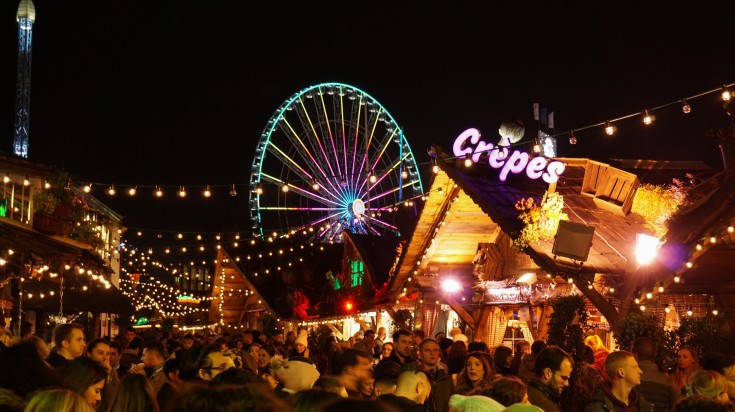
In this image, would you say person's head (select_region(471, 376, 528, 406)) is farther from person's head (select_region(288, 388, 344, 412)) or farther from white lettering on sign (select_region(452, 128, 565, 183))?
white lettering on sign (select_region(452, 128, 565, 183))

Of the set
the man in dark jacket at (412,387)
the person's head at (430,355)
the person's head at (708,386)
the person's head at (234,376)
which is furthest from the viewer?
the person's head at (430,355)

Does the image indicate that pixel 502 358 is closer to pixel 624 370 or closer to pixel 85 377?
pixel 624 370

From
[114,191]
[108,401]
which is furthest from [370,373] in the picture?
[114,191]

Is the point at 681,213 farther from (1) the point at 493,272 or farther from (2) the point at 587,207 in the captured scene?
(1) the point at 493,272

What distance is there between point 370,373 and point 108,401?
1.99 m

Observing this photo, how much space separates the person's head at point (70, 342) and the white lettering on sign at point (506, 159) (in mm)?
9218

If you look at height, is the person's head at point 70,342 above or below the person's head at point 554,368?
above

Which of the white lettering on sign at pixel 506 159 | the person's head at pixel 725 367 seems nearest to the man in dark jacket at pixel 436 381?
the person's head at pixel 725 367

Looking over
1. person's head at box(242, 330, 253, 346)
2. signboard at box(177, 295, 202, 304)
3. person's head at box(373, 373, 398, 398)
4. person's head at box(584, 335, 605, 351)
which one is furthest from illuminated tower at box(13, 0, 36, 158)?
person's head at box(373, 373, 398, 398)

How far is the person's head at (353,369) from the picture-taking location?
569 centimetres

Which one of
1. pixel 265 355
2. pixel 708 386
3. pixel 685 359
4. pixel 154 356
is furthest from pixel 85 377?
pixel 685 359

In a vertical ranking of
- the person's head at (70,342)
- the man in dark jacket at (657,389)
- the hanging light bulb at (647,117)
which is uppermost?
the hanging light bulb at (647,117)

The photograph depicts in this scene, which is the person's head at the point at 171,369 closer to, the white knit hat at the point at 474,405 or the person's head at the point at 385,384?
the person's head at the point at 385,384

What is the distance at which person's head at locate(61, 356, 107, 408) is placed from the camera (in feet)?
16.3
